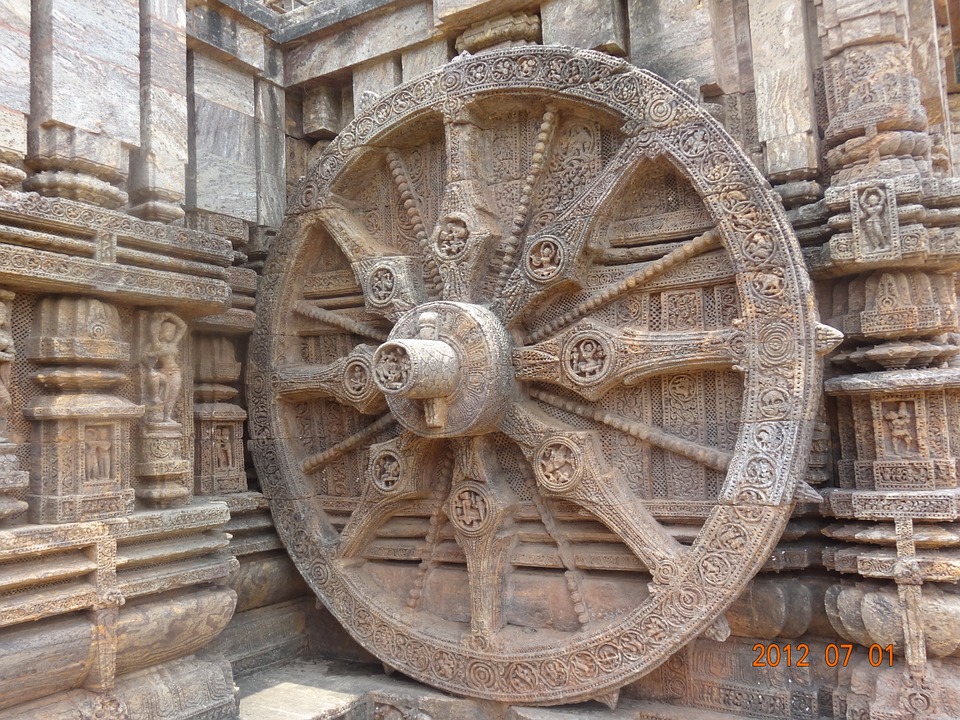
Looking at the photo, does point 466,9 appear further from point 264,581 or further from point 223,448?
point 264,581

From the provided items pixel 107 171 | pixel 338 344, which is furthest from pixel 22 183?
pixel 338 344

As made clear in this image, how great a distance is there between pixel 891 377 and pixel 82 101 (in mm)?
4161

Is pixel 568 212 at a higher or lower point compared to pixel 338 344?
higher

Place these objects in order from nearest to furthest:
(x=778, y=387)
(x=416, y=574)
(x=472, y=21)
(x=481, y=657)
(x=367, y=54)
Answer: (x=778, y=387), (x=481, y=657), (x=416, y=574), (x=472, y=21), (x=367, y=54)

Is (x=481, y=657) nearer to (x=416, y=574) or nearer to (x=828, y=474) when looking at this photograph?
(x=416, y=574)

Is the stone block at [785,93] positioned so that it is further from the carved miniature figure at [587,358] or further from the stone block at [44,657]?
the stone block at [44,657]

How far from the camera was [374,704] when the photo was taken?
4.57m

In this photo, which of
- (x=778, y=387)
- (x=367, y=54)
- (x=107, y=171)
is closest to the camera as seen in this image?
(x=778, y=387)

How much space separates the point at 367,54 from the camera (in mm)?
5676

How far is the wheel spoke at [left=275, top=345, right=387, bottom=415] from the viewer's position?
15.5 ft

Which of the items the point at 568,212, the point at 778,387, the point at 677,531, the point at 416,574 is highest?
the point at 568,212

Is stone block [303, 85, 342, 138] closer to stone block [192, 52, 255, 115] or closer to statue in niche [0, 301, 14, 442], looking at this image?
stone block [192, 52, 255, 115]

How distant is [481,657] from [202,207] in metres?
3.33

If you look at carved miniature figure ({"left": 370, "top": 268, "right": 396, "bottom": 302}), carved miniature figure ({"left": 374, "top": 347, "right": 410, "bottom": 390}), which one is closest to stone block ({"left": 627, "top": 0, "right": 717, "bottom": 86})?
carved miniature figure ({"left": 370, "top": 268, "right": 396, "bottom": 302})
